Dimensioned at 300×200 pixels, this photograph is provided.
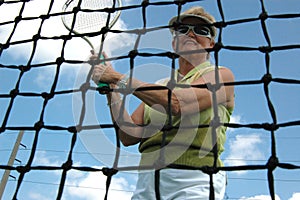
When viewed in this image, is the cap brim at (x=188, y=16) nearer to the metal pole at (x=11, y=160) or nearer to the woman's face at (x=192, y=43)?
the woman's face at (x=192, y=43)

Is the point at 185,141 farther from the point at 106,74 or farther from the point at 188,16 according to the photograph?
the point at 188,16

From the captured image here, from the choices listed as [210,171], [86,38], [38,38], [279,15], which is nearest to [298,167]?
[210,171]

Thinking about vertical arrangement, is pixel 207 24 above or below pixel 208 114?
above

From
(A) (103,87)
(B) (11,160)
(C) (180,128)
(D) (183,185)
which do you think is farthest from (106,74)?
(B) (11,160)

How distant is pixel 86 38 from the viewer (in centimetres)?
146

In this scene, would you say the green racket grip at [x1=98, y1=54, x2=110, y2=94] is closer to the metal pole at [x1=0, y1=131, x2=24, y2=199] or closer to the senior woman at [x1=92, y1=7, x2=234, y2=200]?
the senior woman at [x1=92, y1=7, x2=234, y2=200]

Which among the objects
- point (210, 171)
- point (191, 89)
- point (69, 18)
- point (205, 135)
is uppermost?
point (69, 18)

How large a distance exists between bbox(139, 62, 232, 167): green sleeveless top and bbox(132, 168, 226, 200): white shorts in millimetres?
25

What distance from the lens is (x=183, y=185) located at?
1044 mm

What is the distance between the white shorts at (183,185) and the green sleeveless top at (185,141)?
0.02m

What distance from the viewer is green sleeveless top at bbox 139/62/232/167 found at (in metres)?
1.07

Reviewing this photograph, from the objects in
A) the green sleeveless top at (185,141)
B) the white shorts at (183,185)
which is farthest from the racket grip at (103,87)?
the white shorts at (183,185)

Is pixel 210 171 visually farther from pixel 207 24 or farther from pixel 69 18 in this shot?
pixel 69 18

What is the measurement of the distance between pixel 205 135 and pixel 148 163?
0.54ft
